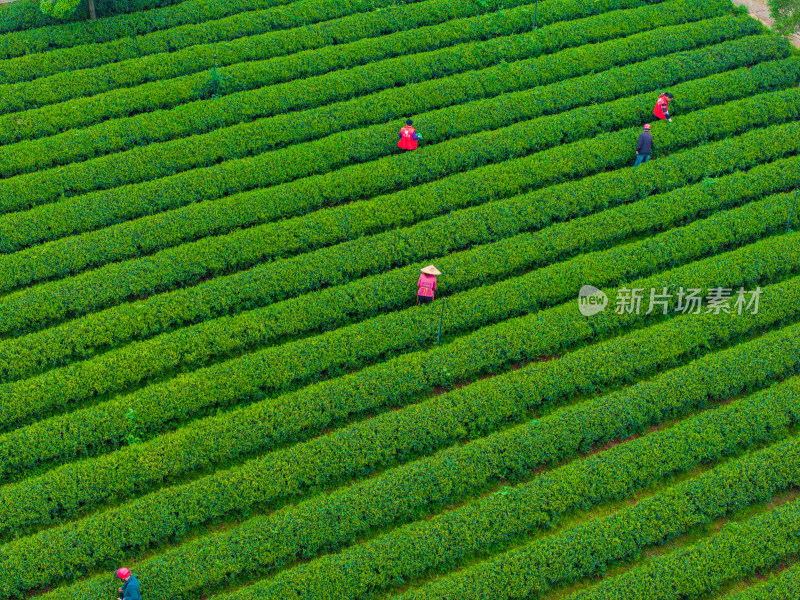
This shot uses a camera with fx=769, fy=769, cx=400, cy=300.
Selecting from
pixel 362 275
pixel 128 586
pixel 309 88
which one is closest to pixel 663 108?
pixel 362 275

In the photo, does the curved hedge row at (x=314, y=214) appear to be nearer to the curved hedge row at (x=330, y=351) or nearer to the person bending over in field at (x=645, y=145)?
the person bending over in field at (x=645, y=145)

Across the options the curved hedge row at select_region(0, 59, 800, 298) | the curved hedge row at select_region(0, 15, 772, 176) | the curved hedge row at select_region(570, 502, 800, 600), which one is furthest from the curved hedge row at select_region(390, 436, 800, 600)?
the curved hedge row at select_region(0, 15, 772, 176)

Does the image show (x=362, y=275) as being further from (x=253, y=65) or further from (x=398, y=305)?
(x=253, y=65)

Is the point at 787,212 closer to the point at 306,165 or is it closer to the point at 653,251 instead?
the point at 653,251

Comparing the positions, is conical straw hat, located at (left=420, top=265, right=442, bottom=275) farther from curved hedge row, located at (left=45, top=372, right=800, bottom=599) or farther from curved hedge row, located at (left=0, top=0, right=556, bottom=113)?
curved hedge row, located at (left=0, top=0, right=556, bottom=113)

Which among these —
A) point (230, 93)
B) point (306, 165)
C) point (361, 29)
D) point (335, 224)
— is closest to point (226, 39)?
point (230, 93)
